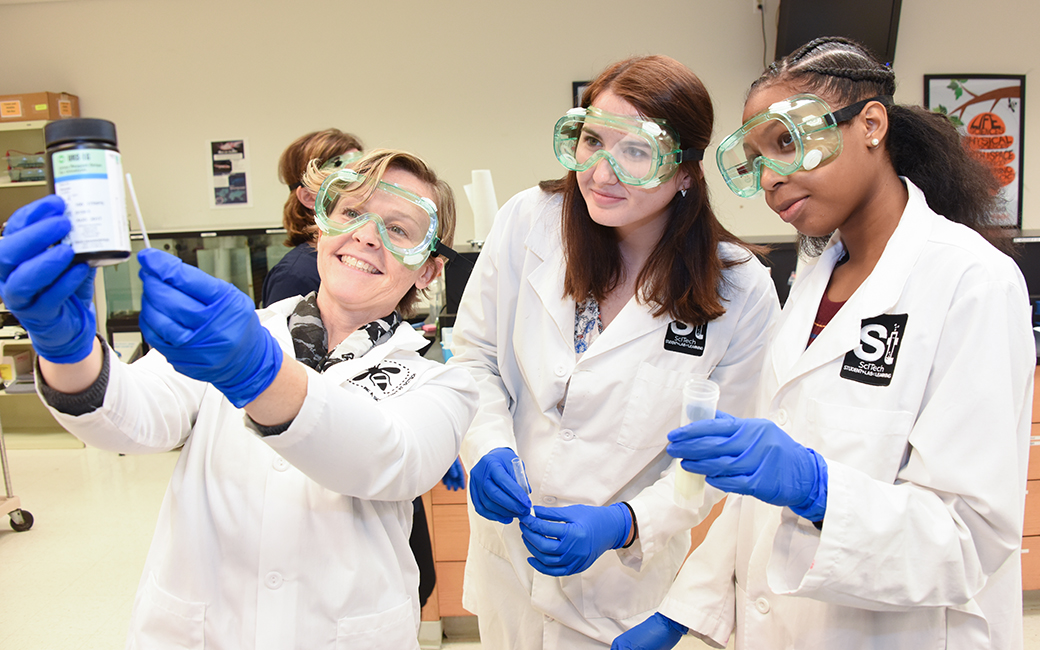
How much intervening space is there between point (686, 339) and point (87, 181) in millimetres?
1234

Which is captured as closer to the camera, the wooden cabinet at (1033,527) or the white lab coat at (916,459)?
the white lab coat at (916,459)

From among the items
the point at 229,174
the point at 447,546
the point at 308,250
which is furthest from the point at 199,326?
the point at 229,174

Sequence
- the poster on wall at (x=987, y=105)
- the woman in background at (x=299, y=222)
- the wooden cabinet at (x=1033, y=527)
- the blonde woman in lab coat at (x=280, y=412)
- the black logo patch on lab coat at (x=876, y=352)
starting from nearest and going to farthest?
the blonde woman in lab coat at (x=280, y=412), the black logo patch on lab coat at (x=876, y=352), the woman in background at (x=299, y=222), the wooden cabinet at (x=1033, y=527), the poster on wall at (x=987, y=105)

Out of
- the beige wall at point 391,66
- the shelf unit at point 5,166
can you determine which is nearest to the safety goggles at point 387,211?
the beige wall at point 391,66

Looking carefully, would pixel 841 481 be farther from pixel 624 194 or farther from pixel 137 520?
pixel 137 520

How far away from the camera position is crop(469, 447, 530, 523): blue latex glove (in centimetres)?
145

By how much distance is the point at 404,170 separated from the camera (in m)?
1.42

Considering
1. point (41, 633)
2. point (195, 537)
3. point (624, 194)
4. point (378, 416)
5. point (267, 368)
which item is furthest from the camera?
point (41, 633)

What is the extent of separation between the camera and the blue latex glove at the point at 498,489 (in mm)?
1452

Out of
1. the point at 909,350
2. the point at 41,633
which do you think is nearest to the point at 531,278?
the point at 909,350

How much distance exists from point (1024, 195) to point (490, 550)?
17.9 feet

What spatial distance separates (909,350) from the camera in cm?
113

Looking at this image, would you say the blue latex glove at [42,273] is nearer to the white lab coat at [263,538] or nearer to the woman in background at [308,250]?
the white lab coat at [263,538]

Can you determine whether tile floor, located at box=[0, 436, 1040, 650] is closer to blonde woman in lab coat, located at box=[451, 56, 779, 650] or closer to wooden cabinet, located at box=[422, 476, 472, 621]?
wooden cabinet, located at box=[422, 476, 472, 621]
